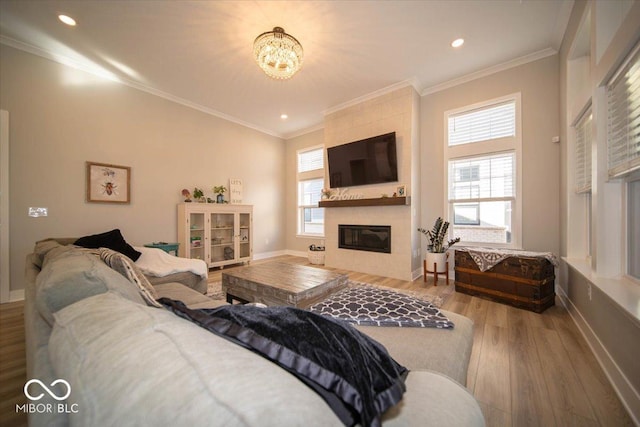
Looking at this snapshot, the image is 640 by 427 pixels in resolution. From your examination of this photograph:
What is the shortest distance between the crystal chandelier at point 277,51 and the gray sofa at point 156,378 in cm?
249

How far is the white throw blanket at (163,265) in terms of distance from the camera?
2346 mm

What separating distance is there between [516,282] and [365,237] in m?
2.14

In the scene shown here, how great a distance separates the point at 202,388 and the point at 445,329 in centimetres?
130

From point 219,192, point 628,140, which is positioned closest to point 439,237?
point 628,140

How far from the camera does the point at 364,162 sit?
413 centimetres

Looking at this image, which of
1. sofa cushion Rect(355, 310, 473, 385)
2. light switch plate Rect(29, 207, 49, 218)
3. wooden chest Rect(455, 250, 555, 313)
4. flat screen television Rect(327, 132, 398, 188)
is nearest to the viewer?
sofa cushion Rect(355, 310, 473, 385)

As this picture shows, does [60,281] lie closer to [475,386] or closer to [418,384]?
[418,384]

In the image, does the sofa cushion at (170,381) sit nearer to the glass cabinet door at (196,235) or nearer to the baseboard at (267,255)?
the glass cabinet door at (196,235)

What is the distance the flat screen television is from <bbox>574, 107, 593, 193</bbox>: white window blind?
1.99m

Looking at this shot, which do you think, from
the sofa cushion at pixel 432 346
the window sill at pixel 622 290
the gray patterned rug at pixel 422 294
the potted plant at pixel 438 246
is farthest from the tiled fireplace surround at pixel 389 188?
the sofa cushion at pixel 432 346

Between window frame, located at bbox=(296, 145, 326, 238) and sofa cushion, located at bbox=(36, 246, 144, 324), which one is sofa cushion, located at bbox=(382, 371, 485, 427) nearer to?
sofa cushion, located at bbox=(36, 246, 144, 324)

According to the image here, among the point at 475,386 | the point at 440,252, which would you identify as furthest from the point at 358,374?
the point at 440,252

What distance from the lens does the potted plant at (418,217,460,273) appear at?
11.2 feet

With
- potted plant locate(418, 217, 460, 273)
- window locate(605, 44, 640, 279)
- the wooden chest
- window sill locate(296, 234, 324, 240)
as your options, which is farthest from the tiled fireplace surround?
window locate(605, 44, 640, 279)
